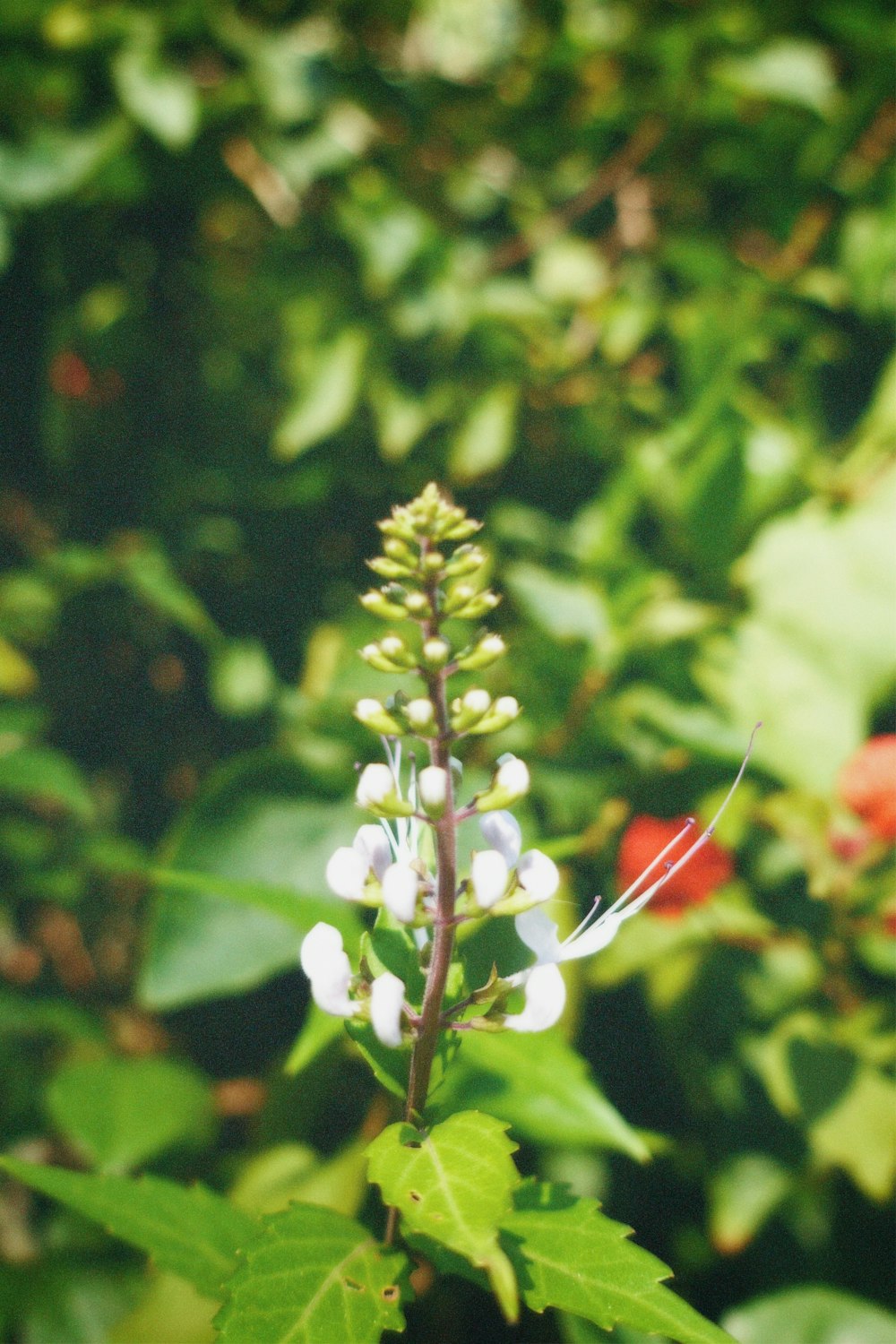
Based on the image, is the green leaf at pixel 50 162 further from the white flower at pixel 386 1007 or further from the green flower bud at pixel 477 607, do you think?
the white flower at pixel 386 1007

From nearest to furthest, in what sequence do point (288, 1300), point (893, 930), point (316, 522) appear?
point (288, 1300), point (893, 930), point (316, 522)

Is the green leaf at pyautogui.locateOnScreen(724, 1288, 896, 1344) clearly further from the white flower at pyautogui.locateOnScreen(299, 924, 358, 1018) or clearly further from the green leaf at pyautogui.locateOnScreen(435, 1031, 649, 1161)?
the white flower at pyautogui.locateOnScreen(299, 924, 358, 1018)

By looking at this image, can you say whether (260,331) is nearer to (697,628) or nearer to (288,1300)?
(697,628)

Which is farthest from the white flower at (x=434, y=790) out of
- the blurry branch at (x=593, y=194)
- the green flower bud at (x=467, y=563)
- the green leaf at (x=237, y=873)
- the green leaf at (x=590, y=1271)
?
the blurry branch at (x=593, y=194)

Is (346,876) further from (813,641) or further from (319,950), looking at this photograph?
(813,641)

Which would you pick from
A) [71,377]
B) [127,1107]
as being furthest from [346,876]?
[71,377]

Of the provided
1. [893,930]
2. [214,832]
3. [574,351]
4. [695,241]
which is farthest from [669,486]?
[214,832]

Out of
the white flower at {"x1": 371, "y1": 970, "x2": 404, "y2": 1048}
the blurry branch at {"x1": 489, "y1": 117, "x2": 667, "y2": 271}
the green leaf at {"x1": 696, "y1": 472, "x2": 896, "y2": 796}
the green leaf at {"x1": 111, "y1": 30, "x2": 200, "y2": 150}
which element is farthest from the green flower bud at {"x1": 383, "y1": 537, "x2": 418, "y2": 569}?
the blurry branch at {"x1": 489, "y1": 117, "x2": 667, "y2": 271}
